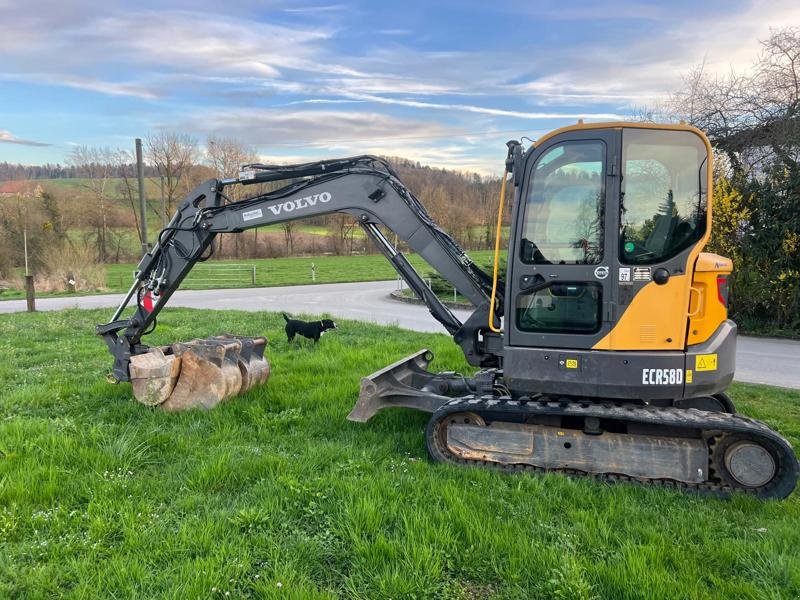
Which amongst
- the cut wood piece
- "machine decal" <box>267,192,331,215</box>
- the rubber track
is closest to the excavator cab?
the rubber track

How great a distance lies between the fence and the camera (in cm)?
2731

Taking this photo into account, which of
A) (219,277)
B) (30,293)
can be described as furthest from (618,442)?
(219,277)

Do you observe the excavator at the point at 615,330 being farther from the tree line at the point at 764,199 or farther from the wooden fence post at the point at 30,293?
the wooden fence post at the point at 30,293

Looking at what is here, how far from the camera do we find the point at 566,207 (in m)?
4.87

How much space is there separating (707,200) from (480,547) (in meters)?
3.29

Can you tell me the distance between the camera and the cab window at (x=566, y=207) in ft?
15.6

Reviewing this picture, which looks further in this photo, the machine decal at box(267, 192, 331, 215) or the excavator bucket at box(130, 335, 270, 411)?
the excavator bucket at box(130, 335, 270, 411)

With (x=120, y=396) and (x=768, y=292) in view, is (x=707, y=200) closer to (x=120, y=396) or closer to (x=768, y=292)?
(x=120, y=396)

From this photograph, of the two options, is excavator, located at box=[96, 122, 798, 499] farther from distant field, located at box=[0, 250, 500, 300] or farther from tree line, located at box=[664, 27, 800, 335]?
distant field, located at box=[0, 250, 500, 300]

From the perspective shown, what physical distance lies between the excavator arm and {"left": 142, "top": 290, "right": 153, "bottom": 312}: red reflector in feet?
0.04

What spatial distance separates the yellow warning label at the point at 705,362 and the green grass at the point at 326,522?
103cm

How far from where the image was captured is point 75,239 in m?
43.1

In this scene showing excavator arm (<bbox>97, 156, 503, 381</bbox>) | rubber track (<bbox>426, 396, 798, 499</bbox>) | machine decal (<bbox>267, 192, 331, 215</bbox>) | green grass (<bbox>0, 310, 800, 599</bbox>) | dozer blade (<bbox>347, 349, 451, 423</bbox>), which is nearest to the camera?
green grass (<bbox>0, 310, 800, 599</bbox>)

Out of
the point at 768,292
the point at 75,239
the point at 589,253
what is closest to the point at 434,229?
the point at 589,253
